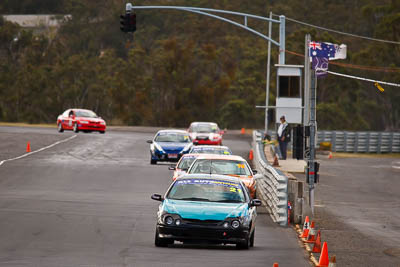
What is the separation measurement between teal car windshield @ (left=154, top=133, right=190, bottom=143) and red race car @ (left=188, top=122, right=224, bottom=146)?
885 cm

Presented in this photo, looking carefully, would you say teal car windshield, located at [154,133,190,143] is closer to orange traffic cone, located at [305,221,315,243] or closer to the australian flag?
the australian flag

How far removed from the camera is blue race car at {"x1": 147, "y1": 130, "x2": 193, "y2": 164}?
109 ft

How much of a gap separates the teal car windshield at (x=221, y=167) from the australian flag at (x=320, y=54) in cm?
315

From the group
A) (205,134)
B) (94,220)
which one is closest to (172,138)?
(205,134)

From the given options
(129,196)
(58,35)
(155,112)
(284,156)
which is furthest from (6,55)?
(129,196)

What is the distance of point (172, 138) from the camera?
114ft

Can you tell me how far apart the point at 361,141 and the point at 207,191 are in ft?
154

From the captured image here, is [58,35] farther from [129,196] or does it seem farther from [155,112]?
[129,196]

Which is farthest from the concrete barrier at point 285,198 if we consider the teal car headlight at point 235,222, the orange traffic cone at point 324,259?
the orange traffic cone at point 324,259

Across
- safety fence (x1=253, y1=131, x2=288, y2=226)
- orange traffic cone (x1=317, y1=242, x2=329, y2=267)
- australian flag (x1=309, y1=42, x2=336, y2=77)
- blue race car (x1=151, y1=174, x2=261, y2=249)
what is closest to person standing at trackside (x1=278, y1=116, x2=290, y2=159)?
safety fence (x1=253, y1=131, x2=288, y2=226)

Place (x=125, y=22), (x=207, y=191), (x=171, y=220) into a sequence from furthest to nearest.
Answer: (x=125, y=22) < (x=207, y=191) < (x=171, y=220)

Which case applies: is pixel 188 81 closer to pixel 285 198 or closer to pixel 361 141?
pixel 361 141

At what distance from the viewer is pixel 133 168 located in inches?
1287

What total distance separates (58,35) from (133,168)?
75.4 m
